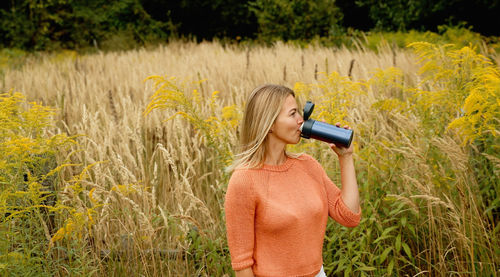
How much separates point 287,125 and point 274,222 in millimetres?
409

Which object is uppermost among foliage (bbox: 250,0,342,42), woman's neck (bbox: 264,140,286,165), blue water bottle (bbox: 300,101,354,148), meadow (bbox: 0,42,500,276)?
foliage (bbox: 250,0,342,42)

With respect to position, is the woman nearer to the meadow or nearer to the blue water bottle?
the blue water bottle

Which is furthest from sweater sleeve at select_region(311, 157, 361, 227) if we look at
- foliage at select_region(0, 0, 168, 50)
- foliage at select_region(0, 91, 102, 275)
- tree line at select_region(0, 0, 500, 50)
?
foliage at select_region(0, 0, 168, 50)

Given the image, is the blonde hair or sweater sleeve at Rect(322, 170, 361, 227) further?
sweater sleeve at Rect(322, 170, 361, 227)

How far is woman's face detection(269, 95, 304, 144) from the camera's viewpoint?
1.95m

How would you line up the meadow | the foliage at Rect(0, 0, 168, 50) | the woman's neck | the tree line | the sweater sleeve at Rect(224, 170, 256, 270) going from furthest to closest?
the foliage at Rect(0, 0, 168, 50), the tree line, the meadow, the woman's neck, the sweater sleeve at Rect(224, 170, 256, 270)

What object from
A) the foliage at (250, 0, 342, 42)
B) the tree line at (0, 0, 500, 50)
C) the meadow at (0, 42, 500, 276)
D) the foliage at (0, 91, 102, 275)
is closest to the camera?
the foliage at (0, 91, 102, 275)

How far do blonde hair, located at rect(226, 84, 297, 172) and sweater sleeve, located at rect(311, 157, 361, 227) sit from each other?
0.31 meters

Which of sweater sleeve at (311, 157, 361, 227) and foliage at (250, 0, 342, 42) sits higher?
foliage at (250, 0, 342, 42)

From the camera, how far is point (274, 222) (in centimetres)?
187

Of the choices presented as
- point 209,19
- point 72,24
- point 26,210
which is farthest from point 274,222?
point 209,19

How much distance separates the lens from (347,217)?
2.07 metres

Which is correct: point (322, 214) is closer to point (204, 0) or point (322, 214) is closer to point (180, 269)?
point (180, 269)

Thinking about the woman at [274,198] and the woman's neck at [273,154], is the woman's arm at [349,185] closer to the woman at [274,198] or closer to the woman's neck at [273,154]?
the woman at [274,198]
